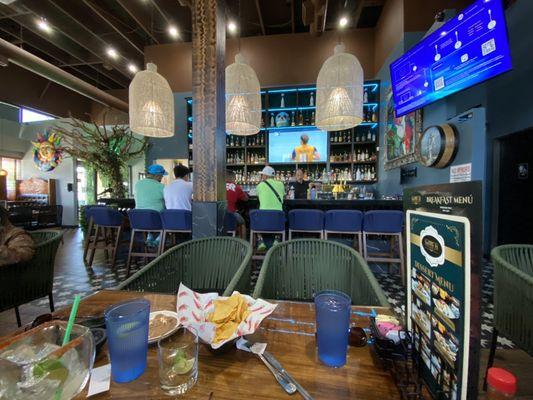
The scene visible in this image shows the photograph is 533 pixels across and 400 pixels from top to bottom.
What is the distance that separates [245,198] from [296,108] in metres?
3.14

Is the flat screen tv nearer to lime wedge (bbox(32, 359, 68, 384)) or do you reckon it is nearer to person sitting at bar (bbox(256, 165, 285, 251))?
person sitting at bar (bbox(256, 165, 285, 251))

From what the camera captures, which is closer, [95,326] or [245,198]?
[95,326]

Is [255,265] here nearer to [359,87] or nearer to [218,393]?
[359,87]

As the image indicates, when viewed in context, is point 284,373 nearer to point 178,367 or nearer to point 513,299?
point 178,367

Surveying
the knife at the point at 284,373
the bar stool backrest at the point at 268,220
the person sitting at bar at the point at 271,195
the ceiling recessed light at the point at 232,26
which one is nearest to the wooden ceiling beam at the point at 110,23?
the ceiling recessed light at the point at 232,26

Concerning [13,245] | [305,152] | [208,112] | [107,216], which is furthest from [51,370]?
[305,152]

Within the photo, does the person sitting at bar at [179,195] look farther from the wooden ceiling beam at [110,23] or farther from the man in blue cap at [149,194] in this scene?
the wooden ceiling beam at [110,23]

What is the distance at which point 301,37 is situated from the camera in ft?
19.3

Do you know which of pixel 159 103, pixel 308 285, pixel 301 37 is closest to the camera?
pixel 308 285

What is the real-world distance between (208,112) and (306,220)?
1.77m

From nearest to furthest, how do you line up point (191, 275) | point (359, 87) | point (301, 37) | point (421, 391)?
point (421, 391) < point (191, 275) < point (359, 87) < point (301, 37)

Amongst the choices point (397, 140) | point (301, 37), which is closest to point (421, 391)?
point (397, 140)

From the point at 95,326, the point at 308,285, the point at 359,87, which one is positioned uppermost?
the point at 359,87

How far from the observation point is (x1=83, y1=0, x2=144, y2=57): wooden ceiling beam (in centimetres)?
482
